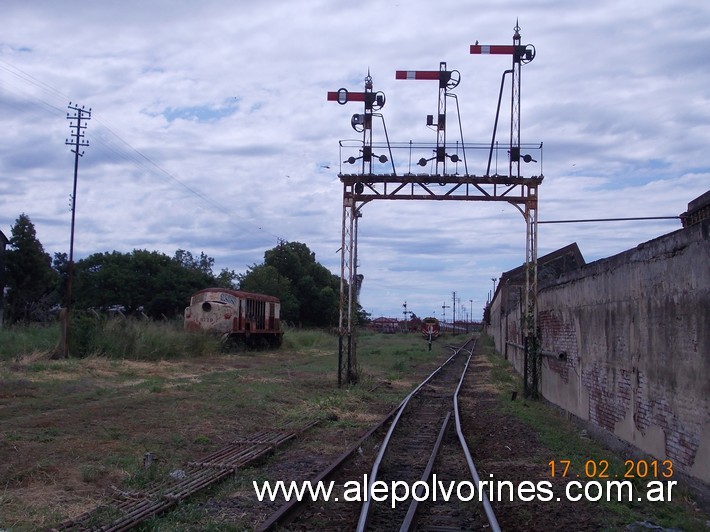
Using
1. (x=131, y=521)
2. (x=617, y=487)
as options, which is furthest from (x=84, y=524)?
(x=617, y=487)

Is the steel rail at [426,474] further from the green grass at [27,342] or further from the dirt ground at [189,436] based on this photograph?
the green grass at [27,342]

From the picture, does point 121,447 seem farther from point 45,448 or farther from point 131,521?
point 131,521

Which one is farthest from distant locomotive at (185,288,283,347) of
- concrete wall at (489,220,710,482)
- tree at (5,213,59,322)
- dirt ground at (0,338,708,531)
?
→ concrete wall at (489,220,710,482)

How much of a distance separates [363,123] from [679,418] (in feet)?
44.6

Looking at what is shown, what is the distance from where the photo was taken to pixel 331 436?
12625mm

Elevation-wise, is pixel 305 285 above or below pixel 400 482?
above

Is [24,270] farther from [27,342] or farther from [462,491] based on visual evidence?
[462,491]

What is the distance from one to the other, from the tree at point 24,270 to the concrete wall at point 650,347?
40956 millimetres

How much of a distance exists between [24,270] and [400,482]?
4416 centimetres

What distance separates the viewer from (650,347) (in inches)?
370

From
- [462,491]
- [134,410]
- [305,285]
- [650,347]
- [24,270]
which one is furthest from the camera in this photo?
[305,285]

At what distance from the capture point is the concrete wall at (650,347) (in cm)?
779
